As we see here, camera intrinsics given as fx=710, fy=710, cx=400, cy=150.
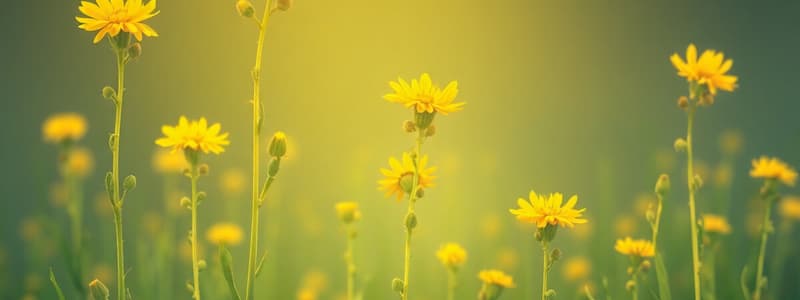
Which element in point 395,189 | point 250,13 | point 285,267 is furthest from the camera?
point 285,267

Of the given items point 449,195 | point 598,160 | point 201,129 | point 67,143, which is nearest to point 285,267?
point 449,195

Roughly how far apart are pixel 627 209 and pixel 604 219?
29.9 inches

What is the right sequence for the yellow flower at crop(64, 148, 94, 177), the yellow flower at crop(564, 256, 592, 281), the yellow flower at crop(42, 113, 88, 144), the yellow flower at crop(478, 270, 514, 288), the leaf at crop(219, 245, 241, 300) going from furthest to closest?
1. the yellow flower at crop(564, 256, 592, 281)
2. the yellow flower at crop(64, 148, 94, 177)
3. the yellow flower at crop(42, 113, 88, 144)
4. the yellow flower at crop(478, 270, 514, 288)
5. the leaf at crop(219, 245, 241, 300)

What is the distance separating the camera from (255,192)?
102 cm

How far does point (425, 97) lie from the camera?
1045mm

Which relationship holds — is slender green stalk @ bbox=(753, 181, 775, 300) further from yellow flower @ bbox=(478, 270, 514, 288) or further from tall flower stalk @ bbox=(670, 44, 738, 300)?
yellow flower @ bbox=(478, 270, 514, 288)

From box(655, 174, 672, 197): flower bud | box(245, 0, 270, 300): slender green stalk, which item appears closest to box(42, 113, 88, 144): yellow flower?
box(245, 0, 270, 300): slender green stalk

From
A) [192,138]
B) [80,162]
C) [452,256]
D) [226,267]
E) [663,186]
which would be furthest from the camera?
[80,162]

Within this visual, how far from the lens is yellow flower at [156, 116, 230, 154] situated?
41.9 inches

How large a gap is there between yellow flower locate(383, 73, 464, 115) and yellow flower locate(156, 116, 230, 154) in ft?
0.89

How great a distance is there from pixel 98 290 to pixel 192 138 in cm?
26

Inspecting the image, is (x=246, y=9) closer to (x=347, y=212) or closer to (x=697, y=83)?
(x=347, y=212)

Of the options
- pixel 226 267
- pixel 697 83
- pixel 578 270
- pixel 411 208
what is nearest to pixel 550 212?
pixel 411 208

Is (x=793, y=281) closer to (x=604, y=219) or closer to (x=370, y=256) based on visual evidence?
(x=604, y=219)
